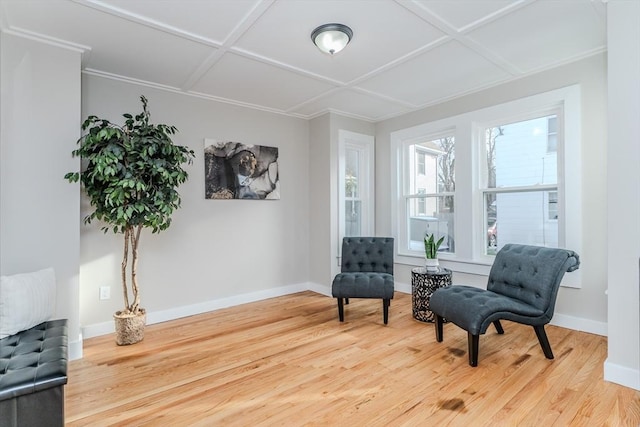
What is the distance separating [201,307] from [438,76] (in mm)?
3523

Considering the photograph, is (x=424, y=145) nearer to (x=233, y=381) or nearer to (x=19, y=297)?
(x=233, y=381)

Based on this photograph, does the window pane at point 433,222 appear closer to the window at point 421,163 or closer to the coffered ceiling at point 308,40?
the window at point 421,163

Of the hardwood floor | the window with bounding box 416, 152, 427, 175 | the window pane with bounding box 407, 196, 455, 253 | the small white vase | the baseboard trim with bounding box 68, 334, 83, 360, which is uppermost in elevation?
the window with bounding box 416, 152, 427, 175

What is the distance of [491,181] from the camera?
12.4 feet

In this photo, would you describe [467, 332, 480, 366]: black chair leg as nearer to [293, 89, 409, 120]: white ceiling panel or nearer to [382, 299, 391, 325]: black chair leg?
[382, 299, 391, 325]: black chair leg

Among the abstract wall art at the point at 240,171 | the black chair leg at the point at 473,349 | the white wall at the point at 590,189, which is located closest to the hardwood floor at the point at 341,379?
the black chair leg at the point at 473,349

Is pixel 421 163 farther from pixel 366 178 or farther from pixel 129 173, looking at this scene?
pixel 129 173

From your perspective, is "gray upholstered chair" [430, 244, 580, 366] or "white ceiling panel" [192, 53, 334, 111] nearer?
"gray upholstered chair" [430, 244, 580, 366]

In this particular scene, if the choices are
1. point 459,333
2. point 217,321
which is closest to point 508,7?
point 459,333

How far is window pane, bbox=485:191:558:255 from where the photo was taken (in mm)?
3361

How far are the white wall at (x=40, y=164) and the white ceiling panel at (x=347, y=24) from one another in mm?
1471

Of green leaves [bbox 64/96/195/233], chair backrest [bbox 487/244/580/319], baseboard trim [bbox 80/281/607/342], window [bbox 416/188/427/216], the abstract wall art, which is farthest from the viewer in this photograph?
window [bbox 416/188/427/216]

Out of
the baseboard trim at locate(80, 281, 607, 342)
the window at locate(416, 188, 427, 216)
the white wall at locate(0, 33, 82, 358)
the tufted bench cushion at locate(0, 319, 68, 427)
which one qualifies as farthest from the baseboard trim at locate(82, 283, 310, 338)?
the window at locate(416, 188, 427, 216)

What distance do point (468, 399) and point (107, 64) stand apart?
3819mm
